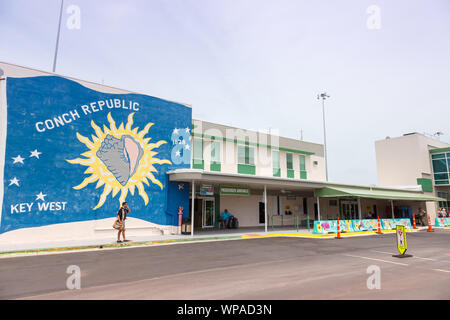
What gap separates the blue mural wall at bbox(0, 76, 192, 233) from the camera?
13.3 meters

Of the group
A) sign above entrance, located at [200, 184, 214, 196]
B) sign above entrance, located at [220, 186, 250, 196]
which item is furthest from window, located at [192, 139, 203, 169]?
sign above entrance, located at [220, 186, 250, 196]

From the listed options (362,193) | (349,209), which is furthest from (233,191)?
(349,209)

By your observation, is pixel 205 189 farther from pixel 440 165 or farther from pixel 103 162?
pixel 440 165

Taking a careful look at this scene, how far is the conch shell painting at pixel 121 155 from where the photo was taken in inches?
616

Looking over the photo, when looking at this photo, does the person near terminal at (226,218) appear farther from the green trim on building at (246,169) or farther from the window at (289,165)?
the window at (289,165)

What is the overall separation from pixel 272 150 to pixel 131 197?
1363 cm

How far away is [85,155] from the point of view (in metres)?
15.0

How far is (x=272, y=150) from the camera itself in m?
Answer: 25.5

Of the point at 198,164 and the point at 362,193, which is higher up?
the point at 198,164

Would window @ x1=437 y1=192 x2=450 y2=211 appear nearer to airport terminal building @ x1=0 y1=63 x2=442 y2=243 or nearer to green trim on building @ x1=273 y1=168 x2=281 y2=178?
airport terminal building @ x1=0 y1=63 x2=442 y2=243

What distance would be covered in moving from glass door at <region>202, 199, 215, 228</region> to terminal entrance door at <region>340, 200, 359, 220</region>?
15054 millimetres

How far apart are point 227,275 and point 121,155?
11.3 metres

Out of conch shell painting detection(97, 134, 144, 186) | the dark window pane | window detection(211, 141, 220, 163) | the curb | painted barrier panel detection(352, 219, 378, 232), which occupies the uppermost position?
the dark window pane
